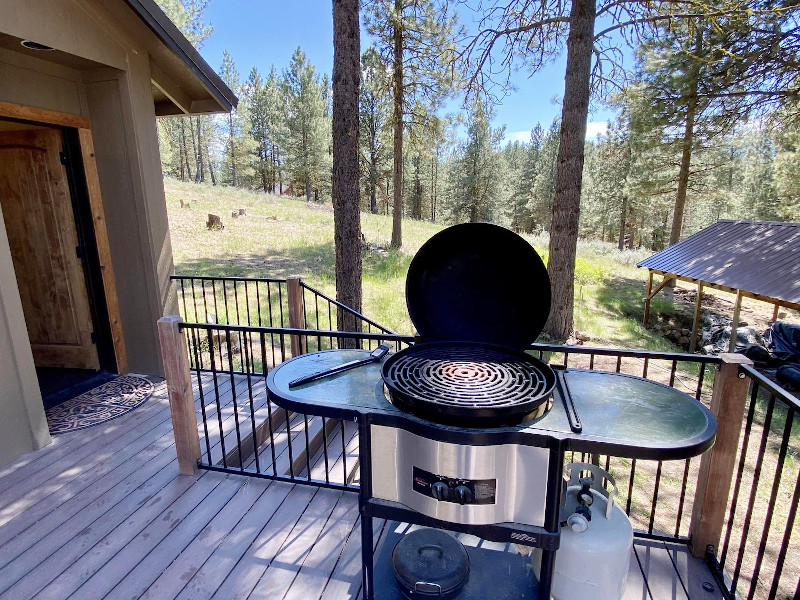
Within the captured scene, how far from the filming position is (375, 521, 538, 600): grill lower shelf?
1.77 m

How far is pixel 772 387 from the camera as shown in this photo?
1.65 meters

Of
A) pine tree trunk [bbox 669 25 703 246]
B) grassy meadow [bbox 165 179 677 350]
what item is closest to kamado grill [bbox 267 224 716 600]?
grassy meadow [bbox 165 179 677 350]

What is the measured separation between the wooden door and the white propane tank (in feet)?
14.8

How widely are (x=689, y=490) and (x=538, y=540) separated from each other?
387cm

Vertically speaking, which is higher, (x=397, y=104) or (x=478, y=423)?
(x=397, y=104)

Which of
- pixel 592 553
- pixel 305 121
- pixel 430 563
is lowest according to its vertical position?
pixel 430 563

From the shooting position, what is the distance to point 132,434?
3.22 m

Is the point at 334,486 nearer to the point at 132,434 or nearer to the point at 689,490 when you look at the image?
the point at 132,434

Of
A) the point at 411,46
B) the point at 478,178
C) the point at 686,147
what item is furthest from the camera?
the point at 478,178

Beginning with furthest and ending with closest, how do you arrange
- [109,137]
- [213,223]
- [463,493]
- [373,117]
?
1. [373,117]
2. [213,223]
3. [109,137]
4. [463,493]

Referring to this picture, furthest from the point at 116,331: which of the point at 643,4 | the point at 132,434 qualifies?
the point at 643,4

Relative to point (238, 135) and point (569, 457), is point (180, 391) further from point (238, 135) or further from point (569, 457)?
point (238, 135)

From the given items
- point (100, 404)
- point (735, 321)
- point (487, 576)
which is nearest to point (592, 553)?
point (487, 576)

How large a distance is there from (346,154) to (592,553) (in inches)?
171
